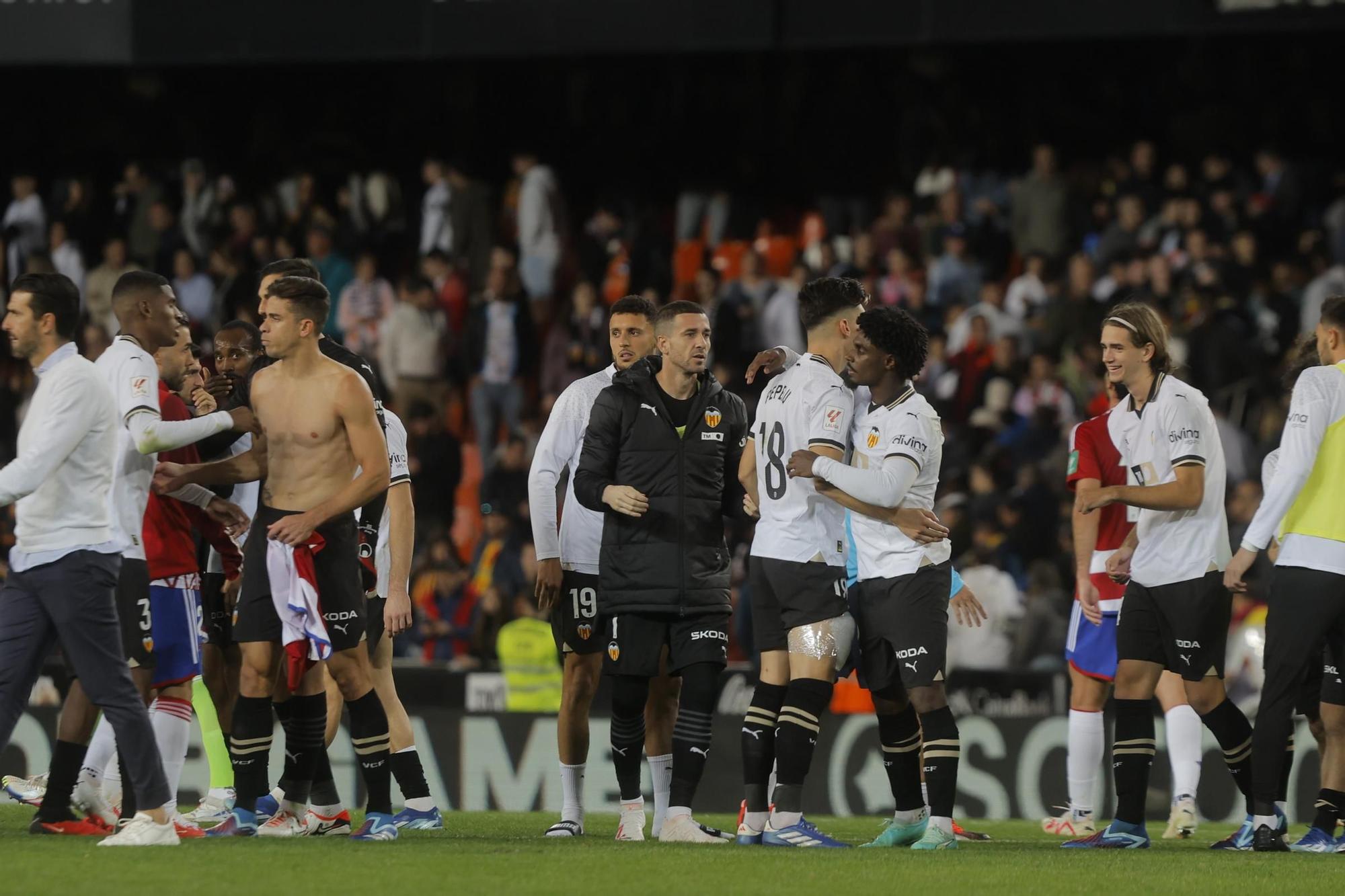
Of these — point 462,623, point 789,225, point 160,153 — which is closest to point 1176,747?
point 462,623

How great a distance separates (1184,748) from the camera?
10617 millimetres

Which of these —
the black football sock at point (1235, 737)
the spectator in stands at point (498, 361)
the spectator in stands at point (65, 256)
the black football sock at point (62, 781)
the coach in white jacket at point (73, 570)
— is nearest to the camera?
the coach in white jacket at point (73, 570)

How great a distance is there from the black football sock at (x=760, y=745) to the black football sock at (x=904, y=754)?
1.76 ft

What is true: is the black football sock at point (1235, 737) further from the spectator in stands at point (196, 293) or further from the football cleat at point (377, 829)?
the spectator in stands at point (196, 293)

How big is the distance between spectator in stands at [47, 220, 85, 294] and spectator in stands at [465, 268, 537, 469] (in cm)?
455

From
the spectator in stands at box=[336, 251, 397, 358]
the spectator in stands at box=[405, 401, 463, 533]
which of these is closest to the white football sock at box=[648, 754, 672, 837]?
the spectator in stands at box=[405, 401, 463, 533]

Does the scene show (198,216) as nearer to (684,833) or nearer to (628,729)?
(628,729)

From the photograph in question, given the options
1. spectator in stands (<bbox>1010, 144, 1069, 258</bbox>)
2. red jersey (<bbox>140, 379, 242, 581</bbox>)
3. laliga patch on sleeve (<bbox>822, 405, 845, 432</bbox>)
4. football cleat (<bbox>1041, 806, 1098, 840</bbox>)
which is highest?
spectator in stands (<bbox>1010, 144, 1069, 258</bbox>)

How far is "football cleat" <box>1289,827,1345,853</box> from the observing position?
8820mm

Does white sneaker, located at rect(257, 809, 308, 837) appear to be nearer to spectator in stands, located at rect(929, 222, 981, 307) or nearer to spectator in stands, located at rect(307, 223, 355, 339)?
spectator in stands, located at rect(929, 222, 981, 307)

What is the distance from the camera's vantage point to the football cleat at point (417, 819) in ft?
30.2

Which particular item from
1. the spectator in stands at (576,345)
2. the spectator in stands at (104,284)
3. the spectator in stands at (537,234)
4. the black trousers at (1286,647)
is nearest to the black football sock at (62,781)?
the black trousers at (1286,647)

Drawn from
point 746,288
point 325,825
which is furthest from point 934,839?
point 746,288

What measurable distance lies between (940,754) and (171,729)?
3.45 metres
